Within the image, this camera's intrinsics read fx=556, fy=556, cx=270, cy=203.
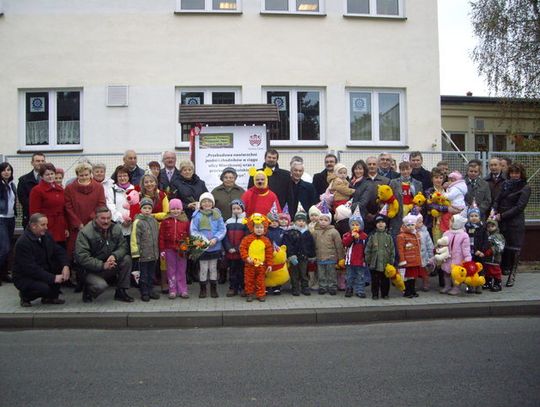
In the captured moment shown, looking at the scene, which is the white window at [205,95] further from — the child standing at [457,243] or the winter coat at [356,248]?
the child standing at [457,243]

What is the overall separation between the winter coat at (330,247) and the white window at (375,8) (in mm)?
8457

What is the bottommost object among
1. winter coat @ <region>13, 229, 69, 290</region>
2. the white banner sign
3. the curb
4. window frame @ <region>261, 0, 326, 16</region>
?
the curb

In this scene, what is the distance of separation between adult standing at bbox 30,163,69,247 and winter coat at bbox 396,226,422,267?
5.37 meters

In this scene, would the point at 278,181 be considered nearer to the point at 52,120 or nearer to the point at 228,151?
the point at 228,151

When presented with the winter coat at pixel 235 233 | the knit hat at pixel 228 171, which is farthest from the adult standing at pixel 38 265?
the knit hat at pixel 228 171

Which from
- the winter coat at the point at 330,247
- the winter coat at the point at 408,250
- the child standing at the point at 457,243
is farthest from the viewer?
the winter coat at the point at 330,247

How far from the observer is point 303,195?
973 centimetres

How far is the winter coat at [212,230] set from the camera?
8.73m

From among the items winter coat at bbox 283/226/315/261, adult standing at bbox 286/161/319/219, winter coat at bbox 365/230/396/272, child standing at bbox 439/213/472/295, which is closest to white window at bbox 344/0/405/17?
adult standing at bbox 286/161/319/219

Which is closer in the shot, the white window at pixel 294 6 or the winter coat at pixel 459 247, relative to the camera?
the winter coat at pixel 459 247

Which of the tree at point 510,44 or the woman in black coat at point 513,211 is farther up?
the tree at point 510,44

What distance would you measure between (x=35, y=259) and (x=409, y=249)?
563 centimetres

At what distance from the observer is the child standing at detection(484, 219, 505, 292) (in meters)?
9.26

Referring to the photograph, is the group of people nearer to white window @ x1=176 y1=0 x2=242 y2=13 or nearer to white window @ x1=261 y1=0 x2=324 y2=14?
white window @ x1=176 y1=0 x2=242 y2=13
